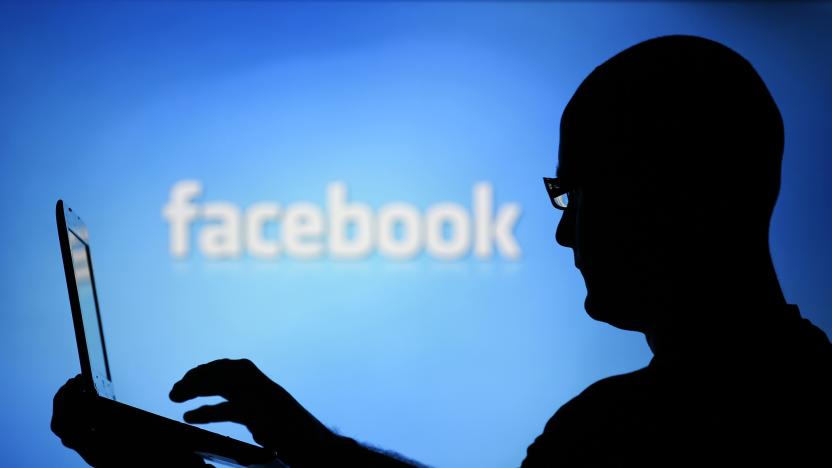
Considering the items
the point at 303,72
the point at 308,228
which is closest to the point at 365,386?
the point at 308,228

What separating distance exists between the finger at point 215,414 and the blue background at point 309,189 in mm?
2293

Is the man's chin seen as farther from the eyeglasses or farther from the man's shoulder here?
the eyeglasses

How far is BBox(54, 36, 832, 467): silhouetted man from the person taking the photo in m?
0.63

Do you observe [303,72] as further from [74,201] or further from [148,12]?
[74,201]

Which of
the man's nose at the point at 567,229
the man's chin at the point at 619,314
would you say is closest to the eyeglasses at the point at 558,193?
the man's nose at the point at 567,229

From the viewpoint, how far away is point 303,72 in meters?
3.20

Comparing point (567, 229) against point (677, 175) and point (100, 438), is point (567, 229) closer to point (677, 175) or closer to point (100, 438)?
point (677, 175)

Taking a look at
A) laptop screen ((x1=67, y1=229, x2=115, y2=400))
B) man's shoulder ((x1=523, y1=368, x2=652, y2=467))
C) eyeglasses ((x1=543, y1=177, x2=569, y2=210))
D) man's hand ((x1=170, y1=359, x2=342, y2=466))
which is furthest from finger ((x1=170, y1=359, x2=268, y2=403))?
eyeglasses ((x1=543, y1=177, x2=569, y2=210))

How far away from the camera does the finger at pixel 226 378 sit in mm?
779

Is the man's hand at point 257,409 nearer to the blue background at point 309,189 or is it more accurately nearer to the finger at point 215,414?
the finger at point 215,414

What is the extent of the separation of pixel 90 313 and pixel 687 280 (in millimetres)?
844

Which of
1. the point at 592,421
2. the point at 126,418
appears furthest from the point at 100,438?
the point at 592,421

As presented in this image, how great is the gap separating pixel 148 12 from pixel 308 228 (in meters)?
1.30

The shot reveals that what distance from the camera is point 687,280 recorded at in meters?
0.70
